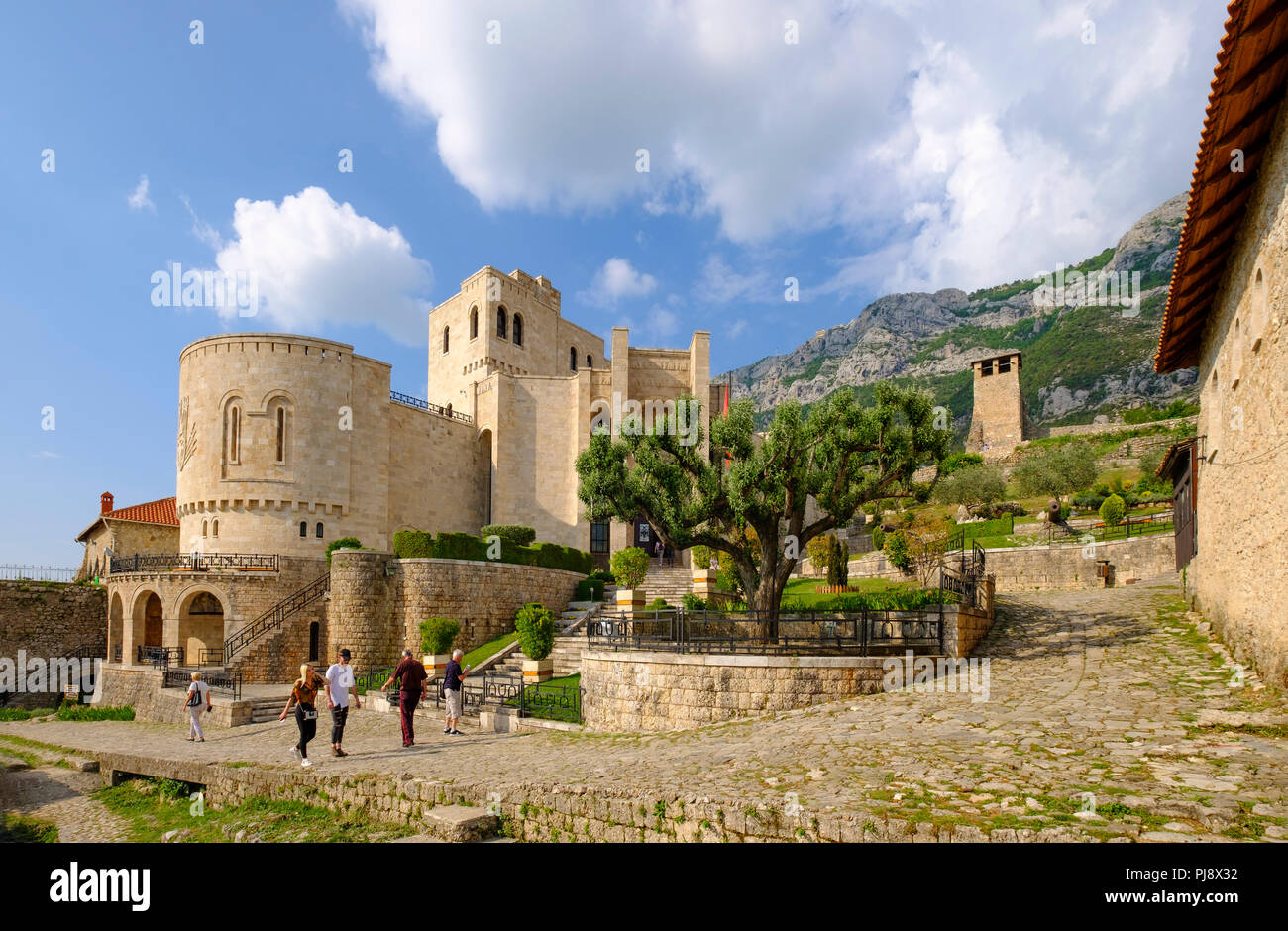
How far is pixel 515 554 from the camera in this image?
1077 inches

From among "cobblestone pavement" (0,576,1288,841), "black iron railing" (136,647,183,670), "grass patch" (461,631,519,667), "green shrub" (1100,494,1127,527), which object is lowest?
"black iron railing" (136,647,183,670)

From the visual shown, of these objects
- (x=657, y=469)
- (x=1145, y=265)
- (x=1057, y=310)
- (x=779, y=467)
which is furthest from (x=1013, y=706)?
(x=1057, y=310)

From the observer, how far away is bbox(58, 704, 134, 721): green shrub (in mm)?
24156

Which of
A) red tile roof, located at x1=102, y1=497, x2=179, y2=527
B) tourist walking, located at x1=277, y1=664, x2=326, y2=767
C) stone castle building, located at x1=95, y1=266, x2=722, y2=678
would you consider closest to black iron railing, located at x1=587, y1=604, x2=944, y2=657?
tourist walking, located at x1=277, y1=664, x2=326, y2=767

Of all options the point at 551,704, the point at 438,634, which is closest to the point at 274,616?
the point at 438,634

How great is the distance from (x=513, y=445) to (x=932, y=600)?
2632 cm

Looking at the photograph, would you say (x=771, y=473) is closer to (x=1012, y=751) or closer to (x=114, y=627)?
(x=1012, y=751)

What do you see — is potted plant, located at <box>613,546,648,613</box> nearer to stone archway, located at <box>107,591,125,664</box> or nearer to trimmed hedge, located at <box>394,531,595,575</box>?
trimmed hedge, located at <box>394,531,595,575</box>

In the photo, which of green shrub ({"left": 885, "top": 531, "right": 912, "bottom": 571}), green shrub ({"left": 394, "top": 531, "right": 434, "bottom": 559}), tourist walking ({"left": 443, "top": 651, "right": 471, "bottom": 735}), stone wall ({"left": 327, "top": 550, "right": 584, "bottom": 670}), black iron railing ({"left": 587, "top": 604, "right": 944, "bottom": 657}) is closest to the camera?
black iron railing ({"left": 587, "top": 604, "right": 944, "bottom": 657})

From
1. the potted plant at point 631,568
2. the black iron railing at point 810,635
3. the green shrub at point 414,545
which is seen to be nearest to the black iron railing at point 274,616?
the green shrub at point 414,545

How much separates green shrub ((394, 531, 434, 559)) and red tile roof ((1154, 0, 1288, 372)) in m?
22.4

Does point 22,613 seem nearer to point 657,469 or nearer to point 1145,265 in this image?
point 657,469

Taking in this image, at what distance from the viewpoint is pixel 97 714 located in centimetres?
2439

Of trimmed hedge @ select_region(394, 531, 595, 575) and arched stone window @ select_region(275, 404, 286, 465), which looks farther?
arched stone window @ select_region(275, 404, 286, 465)
